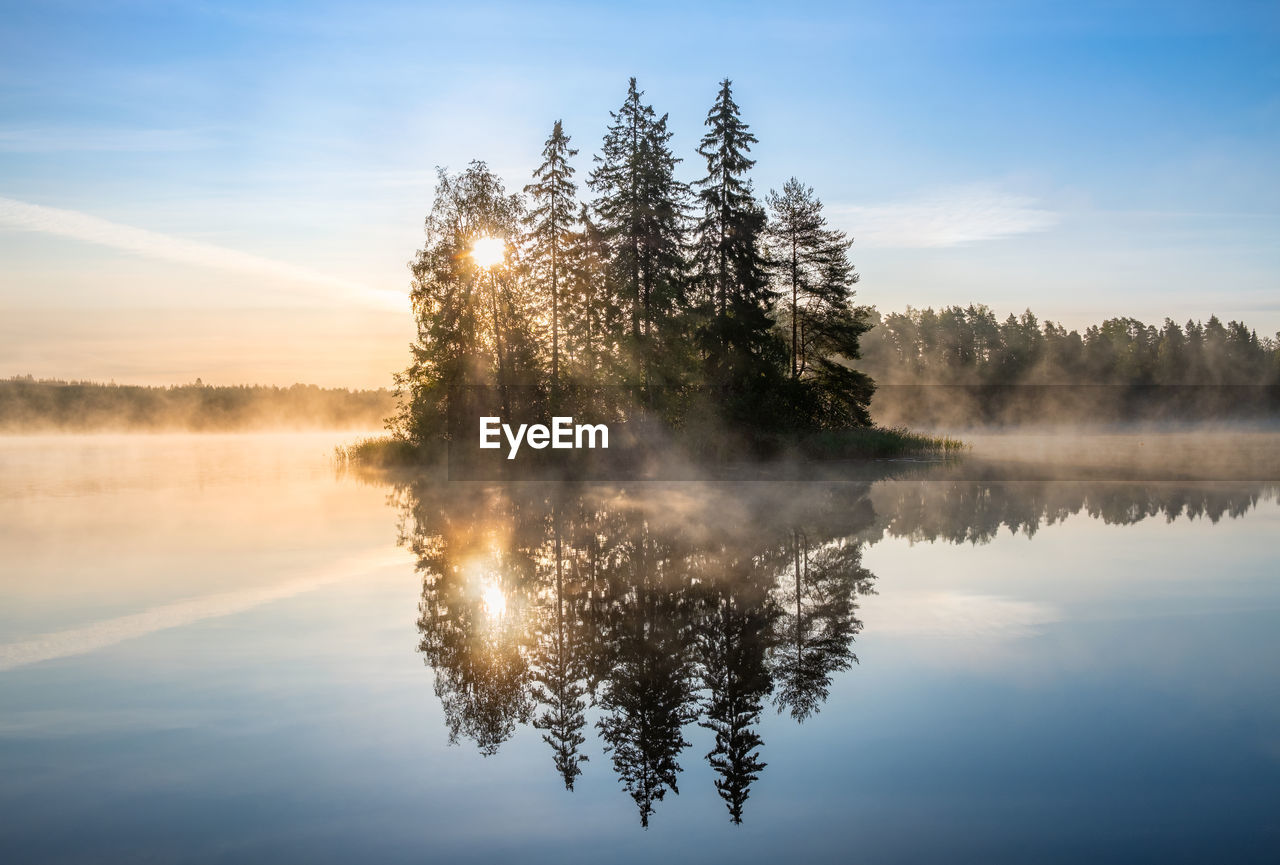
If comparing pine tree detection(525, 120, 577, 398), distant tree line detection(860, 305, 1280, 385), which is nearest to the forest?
pine tree detection(525, 120, 577, 398)

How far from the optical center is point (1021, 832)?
20.1 feet

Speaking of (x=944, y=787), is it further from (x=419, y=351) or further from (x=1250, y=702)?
(x=419, y=351)

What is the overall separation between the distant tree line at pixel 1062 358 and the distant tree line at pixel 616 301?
297 ft

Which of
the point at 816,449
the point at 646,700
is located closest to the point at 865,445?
the point at 816,449

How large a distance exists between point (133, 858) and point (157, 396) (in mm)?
190486

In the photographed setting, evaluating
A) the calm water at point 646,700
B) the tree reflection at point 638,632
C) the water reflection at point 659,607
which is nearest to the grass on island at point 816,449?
the water reflection at point 659,607

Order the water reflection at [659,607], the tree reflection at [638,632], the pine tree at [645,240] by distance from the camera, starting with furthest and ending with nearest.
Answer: the pine tree at [645,240]
the water reflection at [659,607]
the tree reflection at [638,632]

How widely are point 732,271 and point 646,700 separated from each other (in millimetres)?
38693

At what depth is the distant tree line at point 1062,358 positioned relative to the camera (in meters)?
128

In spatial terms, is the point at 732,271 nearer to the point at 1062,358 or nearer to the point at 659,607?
the point at 659,607

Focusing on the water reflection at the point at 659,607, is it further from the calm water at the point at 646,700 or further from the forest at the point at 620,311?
the forest at the point at 620,311

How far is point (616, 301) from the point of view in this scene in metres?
46.7

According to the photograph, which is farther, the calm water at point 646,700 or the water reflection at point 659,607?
the water reflection at point 659,607

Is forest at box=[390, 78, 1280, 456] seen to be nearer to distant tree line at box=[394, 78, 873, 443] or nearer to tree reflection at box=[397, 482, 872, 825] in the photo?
distant tree line at box=[394, 78, 873, 443]
